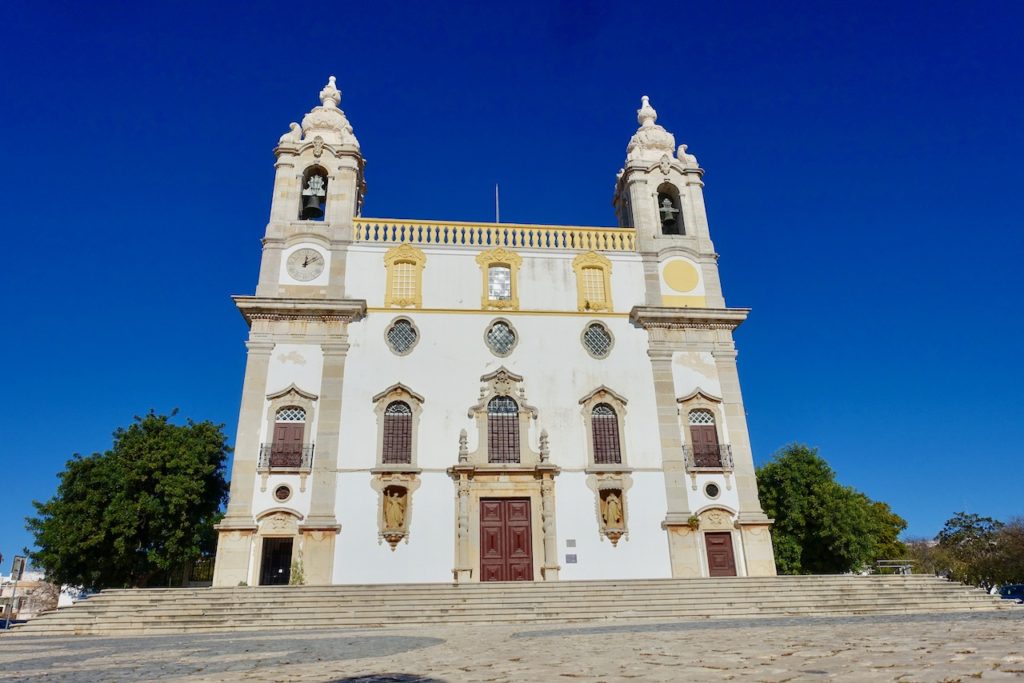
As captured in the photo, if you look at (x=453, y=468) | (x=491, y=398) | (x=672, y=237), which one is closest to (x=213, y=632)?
(x=453, y=468)

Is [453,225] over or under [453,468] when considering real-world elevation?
over

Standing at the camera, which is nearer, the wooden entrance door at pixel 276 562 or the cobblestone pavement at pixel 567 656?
the cobblestone pavement at pixel 567 656

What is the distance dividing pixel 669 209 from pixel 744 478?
998 centimetres

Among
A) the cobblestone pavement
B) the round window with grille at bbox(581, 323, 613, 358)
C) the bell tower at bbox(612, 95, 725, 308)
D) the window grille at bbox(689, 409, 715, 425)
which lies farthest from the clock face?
the cobblestone pavement

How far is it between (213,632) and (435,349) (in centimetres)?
1053

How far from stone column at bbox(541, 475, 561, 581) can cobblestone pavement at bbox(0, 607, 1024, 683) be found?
807 cm

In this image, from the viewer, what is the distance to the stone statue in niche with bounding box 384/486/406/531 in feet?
63.0

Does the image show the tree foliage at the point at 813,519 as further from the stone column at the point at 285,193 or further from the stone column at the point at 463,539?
the stone column at the point at 285,193

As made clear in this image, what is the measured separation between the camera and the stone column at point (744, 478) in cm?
1975

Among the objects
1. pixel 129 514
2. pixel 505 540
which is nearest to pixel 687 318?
pixel 505 540

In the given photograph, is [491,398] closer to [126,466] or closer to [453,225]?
[453,225]

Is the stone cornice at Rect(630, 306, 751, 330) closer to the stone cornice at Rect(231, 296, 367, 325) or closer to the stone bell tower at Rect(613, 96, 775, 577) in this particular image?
the stone bell tower at Rect(613, 96, 775, 577)

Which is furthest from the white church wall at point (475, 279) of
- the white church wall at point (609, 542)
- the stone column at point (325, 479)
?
the white church wall at point (609, 542)

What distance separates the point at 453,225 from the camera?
23.7m
